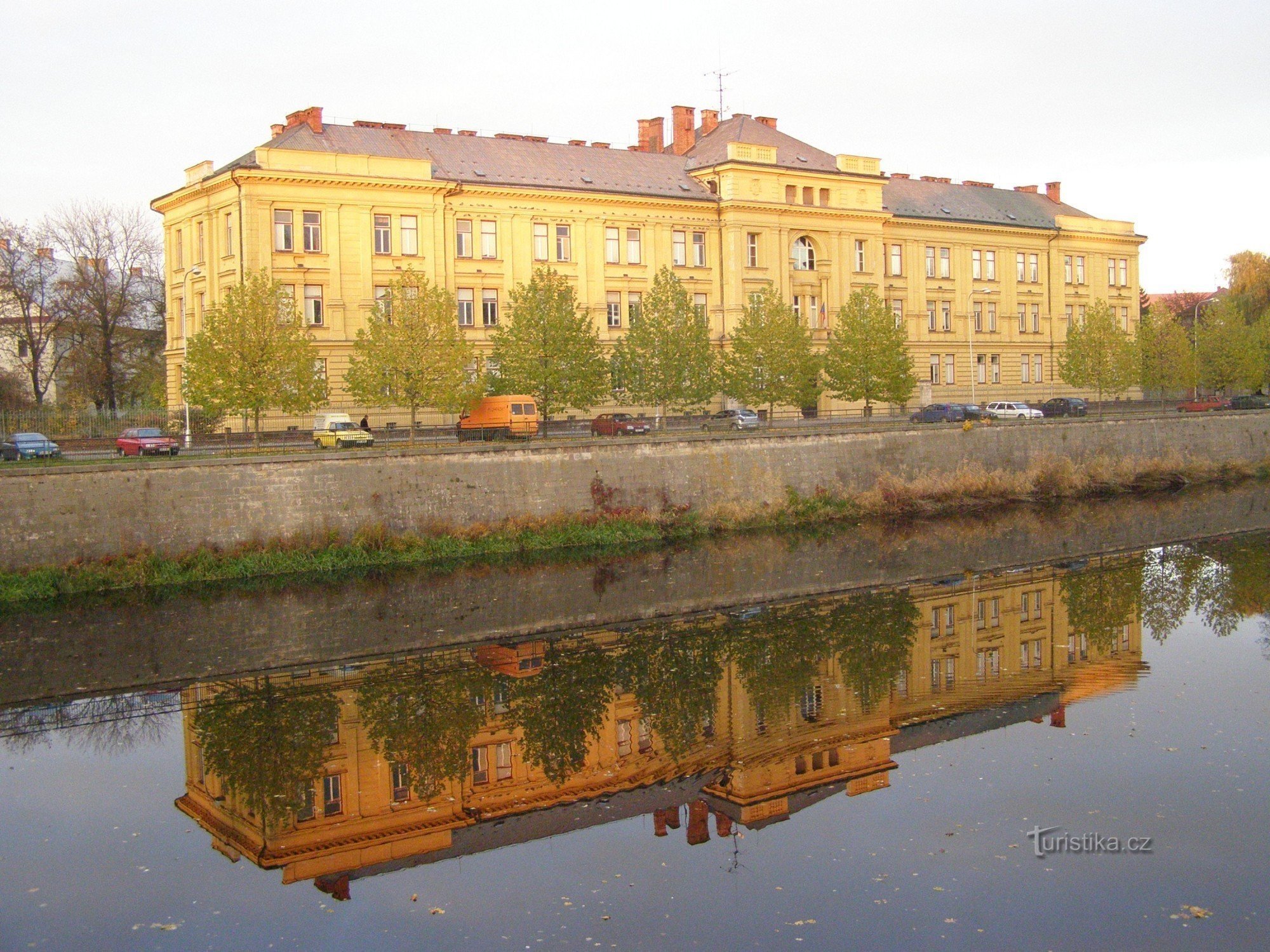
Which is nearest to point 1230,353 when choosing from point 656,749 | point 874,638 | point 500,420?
point 500,420

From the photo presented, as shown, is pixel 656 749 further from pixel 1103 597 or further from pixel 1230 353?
pixel 1230 353

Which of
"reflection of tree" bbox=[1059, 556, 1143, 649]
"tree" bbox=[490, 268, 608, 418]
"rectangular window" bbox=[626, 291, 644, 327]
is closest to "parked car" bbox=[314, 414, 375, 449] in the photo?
"tree" bbox=[490, 268, 608, 418]

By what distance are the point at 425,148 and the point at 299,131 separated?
6.29 m

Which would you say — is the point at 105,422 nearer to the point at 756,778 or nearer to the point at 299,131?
the point at 299,131

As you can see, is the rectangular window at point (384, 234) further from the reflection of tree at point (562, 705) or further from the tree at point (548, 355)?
the reflection of tree at point (562, 705)

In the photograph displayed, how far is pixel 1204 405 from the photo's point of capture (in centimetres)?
7062

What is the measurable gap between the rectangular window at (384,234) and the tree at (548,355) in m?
10.7

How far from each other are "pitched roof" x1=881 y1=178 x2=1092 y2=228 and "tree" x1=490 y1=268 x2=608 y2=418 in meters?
32.4

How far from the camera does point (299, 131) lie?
57562mm

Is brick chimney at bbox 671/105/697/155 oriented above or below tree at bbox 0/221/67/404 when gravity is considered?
above

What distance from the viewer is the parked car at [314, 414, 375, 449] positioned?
145 ft

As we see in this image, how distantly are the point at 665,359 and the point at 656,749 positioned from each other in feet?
116

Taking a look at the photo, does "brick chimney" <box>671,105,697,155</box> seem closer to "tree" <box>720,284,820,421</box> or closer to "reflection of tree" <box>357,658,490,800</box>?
"tree" <box>720,284,820,421</box>

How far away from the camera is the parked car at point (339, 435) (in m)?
44.2
